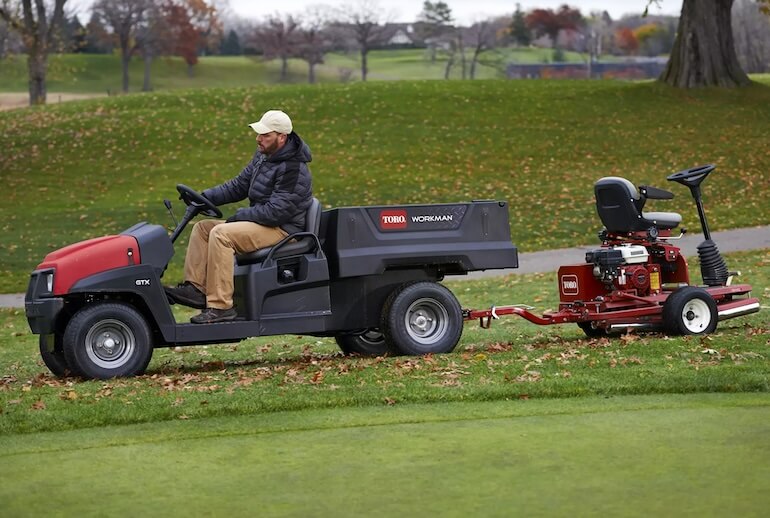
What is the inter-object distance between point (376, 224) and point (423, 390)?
2.13m

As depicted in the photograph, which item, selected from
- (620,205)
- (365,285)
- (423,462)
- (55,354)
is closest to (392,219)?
(365,285)

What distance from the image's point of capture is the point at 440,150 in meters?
31.7

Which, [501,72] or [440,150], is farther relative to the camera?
[501,72]

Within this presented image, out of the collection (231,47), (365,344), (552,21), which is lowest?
(365,344)

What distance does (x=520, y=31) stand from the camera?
370 ft

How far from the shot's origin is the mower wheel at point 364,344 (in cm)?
1126

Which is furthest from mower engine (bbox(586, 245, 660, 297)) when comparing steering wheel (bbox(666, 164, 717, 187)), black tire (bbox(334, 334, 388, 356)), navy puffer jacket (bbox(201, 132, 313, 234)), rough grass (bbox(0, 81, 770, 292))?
rough grass (bbox(0, 81, 770, 292))

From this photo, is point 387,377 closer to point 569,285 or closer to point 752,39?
point 569,285

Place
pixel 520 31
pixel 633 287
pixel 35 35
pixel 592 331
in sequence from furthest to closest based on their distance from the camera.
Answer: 1. pixel 520 31
2. pixel 35 35
3. pixel 592 331
4. pixel 633 287

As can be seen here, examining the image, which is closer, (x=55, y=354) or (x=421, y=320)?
(x=55, y=354)

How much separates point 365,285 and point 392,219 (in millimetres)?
590

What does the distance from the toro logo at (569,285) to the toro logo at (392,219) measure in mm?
1644

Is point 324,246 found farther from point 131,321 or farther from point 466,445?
point 466,445

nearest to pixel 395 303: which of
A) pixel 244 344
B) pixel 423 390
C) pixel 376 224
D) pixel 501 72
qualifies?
pixel 376 224
